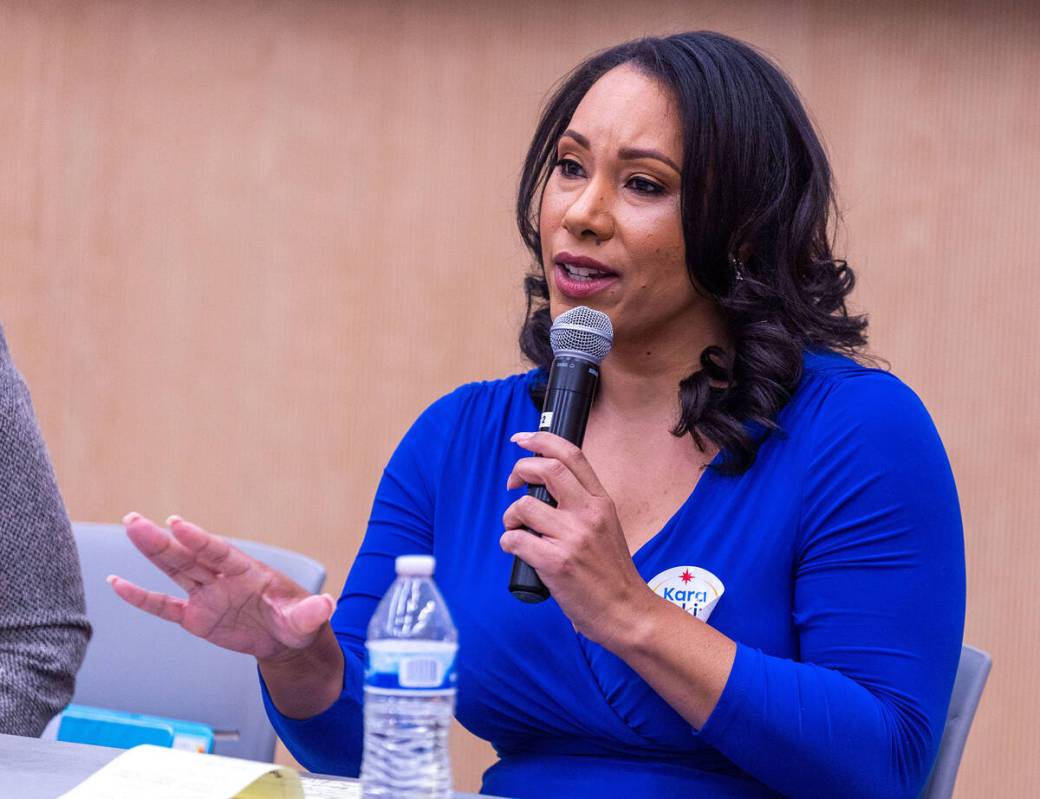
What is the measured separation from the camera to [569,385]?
1.31 m

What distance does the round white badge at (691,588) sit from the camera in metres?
1.53

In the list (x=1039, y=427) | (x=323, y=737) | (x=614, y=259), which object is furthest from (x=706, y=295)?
(x=1039, y=427)

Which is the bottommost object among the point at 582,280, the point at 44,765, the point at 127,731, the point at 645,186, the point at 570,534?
the point at 127,731

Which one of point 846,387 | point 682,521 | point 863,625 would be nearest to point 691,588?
point 682,521

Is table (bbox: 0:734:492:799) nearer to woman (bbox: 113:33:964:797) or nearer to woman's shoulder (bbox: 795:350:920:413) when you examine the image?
woman (bbox: 113:33:964:797)

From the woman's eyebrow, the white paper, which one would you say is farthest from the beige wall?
the white paper

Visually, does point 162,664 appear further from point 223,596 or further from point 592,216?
point 592,216

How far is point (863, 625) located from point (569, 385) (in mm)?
458

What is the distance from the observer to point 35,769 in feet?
3.95

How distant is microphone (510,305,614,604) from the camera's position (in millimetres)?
1255

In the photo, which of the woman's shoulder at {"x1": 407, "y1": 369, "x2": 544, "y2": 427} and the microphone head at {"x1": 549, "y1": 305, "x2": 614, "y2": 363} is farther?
the woman's shoulder at {"x1": 407, "y1": 369, "x2": 544, "y2": 427}

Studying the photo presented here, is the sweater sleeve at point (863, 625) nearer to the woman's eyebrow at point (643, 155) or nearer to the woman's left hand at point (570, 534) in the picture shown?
the woman's left hand at point (570, 534)

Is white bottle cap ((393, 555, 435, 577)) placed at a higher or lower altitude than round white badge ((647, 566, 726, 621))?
higher

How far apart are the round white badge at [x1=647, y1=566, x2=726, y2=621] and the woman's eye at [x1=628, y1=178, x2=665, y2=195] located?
1.57 feet
